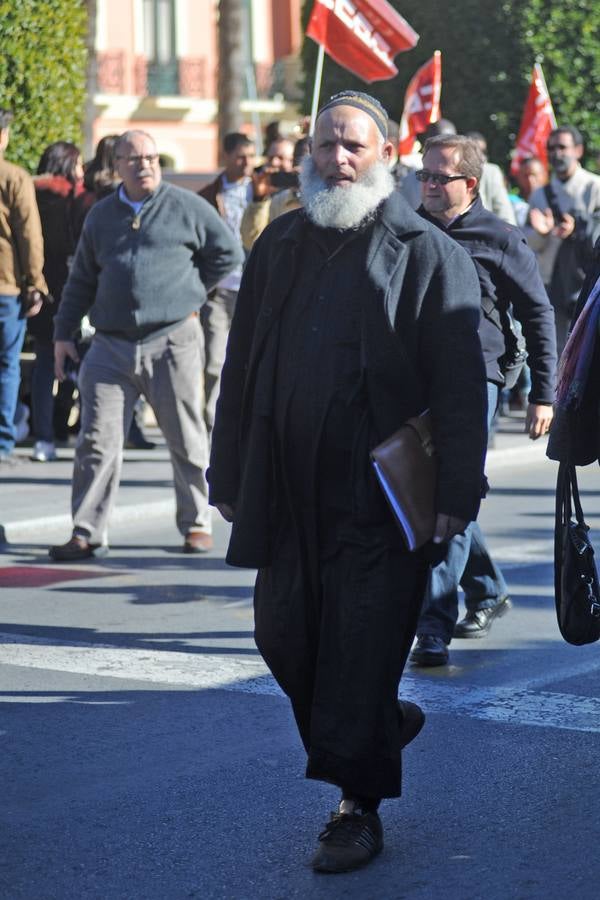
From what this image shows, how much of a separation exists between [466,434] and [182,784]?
1.38 meters

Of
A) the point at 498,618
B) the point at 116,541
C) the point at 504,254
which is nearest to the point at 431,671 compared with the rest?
the point at 498,618

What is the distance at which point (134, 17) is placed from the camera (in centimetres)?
4812

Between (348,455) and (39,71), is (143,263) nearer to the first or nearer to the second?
(348,455)

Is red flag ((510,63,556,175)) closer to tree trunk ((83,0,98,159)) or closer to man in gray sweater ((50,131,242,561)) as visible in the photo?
tree trunk ((83,0,98,159))

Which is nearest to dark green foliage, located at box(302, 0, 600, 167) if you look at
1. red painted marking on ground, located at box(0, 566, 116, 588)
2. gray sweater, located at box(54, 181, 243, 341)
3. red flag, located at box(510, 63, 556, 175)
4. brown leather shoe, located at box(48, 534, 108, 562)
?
red flag, located at box(510, 63, 556, 175)

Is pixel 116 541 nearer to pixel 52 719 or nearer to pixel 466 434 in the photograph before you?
pixel 52 719

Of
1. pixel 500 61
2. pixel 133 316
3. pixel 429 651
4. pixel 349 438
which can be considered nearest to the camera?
pixel 349 438

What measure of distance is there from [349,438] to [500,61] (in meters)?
22.3

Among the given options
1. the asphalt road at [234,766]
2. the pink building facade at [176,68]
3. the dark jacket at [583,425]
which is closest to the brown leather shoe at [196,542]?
the asphalt road at [234,766]

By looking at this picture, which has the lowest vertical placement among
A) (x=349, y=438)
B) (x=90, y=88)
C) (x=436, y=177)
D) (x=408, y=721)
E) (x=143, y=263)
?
(x=408, y=721)

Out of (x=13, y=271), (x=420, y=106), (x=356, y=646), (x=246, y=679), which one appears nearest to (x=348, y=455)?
(x=356, y=646)

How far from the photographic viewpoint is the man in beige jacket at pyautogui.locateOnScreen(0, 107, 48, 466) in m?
12.1

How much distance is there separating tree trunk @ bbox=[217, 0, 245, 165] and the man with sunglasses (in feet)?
69.7

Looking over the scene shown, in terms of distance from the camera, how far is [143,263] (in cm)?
910
